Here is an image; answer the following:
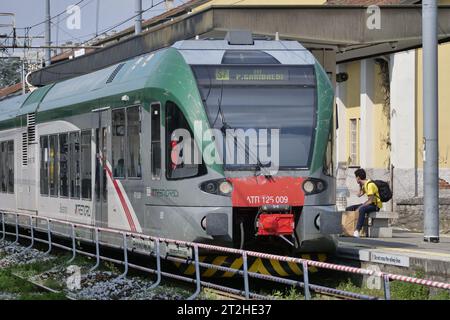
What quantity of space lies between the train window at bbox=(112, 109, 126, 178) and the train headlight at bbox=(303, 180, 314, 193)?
3.26 metres

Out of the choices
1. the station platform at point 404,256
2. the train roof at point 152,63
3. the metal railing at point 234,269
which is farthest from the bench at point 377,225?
the train roof at point 152,63

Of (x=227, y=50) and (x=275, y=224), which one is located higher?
(x=227, y=50)

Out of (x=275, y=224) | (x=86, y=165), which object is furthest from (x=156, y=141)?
(x=86, y=165)

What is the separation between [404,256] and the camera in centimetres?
1485

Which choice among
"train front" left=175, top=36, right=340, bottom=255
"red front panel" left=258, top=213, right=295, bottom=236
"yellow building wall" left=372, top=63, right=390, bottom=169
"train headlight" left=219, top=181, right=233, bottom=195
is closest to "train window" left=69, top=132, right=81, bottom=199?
"train front" left=175, top=36, right=340, bottom=255

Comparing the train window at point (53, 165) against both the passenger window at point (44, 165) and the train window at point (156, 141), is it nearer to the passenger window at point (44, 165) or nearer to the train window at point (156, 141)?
the passenger window at point (44, 165)

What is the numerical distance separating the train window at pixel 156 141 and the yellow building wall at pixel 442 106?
46.2ft

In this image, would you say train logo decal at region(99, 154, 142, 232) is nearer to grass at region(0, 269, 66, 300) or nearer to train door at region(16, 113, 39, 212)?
grass at region(0, 269, 66, 300)

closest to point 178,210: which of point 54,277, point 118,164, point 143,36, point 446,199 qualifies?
point 118,164

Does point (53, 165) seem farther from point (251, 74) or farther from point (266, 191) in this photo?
point (266, 191)

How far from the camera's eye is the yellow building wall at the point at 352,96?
32.0m

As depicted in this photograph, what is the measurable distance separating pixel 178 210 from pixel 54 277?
12.8 feet

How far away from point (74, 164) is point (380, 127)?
13498 millimetres
